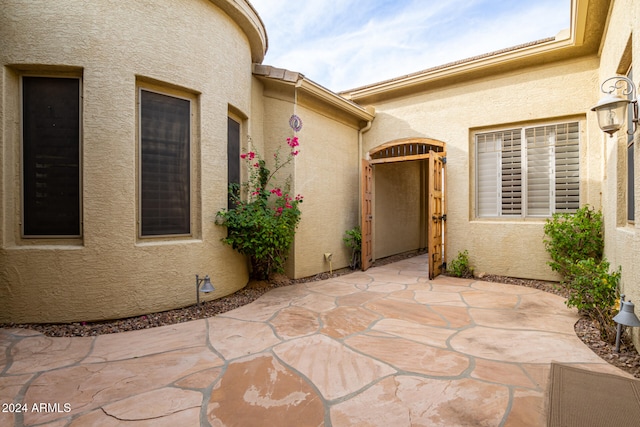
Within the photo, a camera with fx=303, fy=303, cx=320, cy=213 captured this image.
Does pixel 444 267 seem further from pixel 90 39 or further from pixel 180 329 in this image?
pixel 90 39

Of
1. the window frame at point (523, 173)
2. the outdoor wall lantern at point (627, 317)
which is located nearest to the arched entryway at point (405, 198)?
the window frame at point (523, 173)

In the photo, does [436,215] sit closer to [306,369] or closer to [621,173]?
[621,173]

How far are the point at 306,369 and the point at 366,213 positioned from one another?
4.39 metres

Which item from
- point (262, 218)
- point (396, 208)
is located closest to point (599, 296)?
point (262, 218)

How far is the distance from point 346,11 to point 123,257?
738cm

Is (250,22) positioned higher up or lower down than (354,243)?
higher up

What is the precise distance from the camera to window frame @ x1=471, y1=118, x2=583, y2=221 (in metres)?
5.20

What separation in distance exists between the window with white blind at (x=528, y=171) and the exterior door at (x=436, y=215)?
673 millimetres

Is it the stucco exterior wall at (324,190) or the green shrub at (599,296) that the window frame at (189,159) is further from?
the green shrub at (599,296)

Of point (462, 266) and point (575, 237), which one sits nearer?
point (575, 237)

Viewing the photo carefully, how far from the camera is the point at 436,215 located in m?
5.87

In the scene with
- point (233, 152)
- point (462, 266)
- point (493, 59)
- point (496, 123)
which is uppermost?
point (493, 59)

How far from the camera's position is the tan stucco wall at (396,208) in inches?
295

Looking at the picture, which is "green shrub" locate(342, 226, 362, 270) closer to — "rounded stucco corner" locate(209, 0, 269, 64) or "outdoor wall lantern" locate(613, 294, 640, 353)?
"rounded stucco corner" locate(209, 0, 269, 64)
